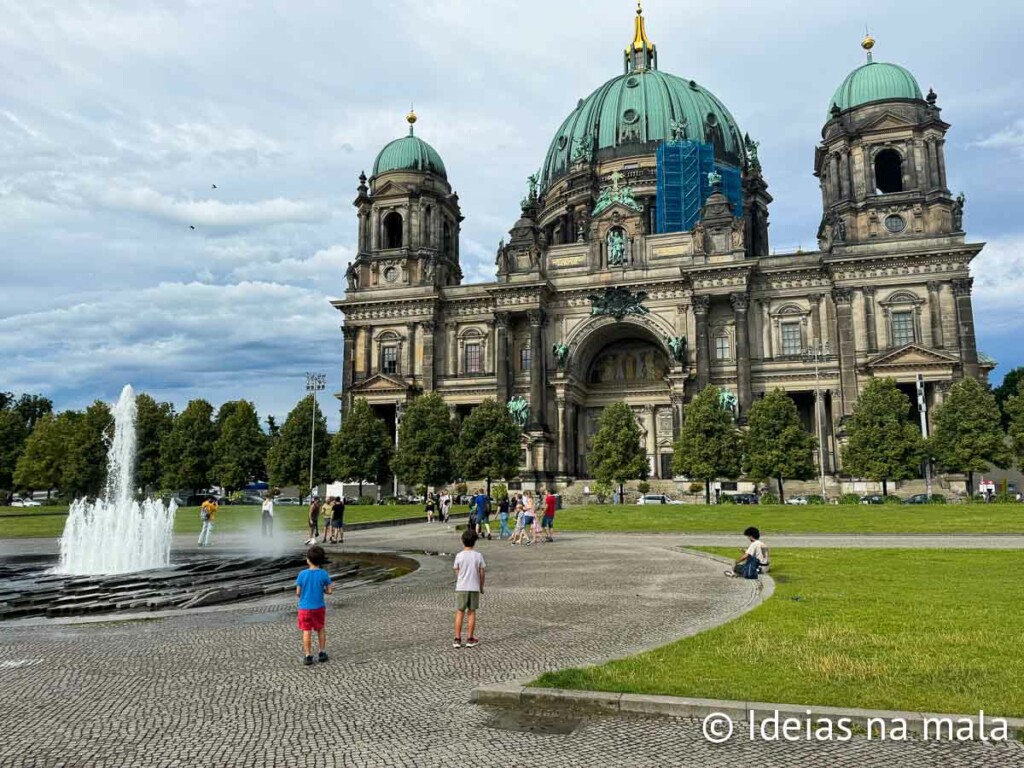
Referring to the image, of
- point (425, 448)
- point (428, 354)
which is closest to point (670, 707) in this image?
point (425, 448)

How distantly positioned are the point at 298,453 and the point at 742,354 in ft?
124

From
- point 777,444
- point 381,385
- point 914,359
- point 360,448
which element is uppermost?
point 381,385

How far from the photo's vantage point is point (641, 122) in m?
81.1

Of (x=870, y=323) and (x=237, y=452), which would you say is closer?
(x=870, y=323)

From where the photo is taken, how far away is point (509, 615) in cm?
1261

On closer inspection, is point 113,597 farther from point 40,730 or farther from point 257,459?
point 257,459

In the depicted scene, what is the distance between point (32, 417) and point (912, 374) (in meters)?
106

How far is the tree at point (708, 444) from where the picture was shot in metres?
51.9

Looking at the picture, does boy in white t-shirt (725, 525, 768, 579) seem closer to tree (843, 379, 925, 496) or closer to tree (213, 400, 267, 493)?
tree (843, 379, 925, 496)

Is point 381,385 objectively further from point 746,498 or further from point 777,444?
point 777,444

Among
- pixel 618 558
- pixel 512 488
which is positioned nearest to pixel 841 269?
pixel 512 488

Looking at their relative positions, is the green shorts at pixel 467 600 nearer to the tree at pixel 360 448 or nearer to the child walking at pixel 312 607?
the child walking at pixel 312 607

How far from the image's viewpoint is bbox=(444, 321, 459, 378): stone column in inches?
2815

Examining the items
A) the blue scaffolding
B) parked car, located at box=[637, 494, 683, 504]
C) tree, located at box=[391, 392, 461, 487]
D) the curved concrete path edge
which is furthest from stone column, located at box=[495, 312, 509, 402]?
the curved concrete path edge
